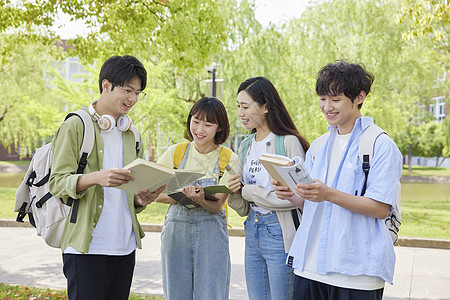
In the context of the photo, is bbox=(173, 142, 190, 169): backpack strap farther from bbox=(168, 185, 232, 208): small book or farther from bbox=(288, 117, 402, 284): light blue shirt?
bbox=(288, 117, 402, 284): light blue shirt

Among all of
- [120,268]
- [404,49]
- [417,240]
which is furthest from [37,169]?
[404,49]

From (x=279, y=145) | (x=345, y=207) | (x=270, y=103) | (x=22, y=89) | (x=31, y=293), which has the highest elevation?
(x=22, y=89)

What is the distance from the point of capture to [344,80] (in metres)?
2.59

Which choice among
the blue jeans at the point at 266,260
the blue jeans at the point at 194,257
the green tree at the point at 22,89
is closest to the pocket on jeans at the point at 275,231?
the blue jeans at the point at 266,260

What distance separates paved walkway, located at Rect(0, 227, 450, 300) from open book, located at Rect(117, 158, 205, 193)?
334 centimetres

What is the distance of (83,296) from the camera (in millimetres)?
2715

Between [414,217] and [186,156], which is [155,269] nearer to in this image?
[186,156]

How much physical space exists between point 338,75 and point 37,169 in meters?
1.66

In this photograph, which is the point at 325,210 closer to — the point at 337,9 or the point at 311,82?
Result: the point at 311,82

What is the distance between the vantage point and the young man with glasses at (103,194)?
8.82 feet

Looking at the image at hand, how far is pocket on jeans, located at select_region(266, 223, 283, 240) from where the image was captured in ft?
10.3

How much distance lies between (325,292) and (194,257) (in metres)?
1.11

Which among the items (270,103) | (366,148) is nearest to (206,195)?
(270,103)

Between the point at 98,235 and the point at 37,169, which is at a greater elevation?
the point at 37,169
